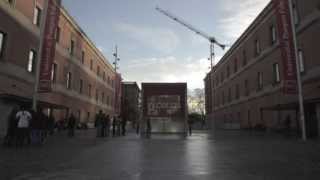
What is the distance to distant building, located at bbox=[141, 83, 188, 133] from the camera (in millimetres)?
26062

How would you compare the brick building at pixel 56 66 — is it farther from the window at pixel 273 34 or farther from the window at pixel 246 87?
the window at pixel 246 87

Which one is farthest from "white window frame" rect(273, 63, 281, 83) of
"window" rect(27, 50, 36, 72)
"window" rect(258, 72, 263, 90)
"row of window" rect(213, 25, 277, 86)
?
"window" rect(27, 50, 36, 72)

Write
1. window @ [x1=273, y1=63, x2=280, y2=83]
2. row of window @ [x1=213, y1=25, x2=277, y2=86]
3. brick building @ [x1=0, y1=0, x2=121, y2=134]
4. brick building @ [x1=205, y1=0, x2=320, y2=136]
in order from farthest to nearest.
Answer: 1. row of window @ [x1=213, y1=25, x2=277, y2=86]
2. window @ [x1=273, y1=63, x2=280, y2=83]
3. brick building @ [x1=205, y1=0, x2=320, y2=136]
4. brick building @ [x1=0, y1=0, x2=121, y2=134]

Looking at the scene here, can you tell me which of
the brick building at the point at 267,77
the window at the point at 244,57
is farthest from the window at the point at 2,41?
the window at the point at 244,57

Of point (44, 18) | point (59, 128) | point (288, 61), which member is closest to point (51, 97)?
point (59, 128)

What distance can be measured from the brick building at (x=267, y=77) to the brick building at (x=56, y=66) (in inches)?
726

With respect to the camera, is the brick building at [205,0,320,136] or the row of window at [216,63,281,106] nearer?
the brick building at [205,0,320,136]

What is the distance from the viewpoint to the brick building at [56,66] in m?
22.5

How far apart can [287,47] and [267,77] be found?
1382 centimetres

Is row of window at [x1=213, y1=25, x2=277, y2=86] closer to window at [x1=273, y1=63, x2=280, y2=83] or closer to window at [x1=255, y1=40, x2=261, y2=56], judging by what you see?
window at [x1=255, y1=40, x2=261, y2=56]

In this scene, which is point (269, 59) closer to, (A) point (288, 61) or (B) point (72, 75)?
(A) point (288, 61)

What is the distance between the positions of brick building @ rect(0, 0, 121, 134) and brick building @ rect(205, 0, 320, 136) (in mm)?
18434

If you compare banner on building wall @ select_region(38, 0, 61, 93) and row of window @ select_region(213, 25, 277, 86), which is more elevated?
row of window @ select_region(213, 25, 277, 86)

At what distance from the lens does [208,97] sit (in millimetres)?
79750
